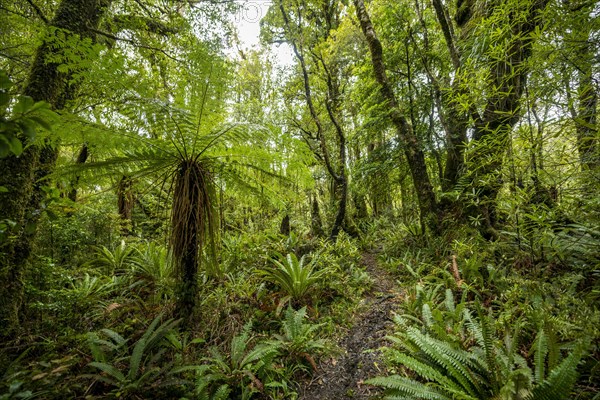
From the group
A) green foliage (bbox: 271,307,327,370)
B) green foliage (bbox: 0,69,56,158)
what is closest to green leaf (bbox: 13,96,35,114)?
green foliage (bbox: 0,69,56,158)

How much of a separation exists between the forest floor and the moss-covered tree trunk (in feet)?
9.35

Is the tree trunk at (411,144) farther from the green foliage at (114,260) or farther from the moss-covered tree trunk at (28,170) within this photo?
the green foliage at (114,260)

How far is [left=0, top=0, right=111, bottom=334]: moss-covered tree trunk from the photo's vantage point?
7.12 feet

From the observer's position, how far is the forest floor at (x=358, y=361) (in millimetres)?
2285

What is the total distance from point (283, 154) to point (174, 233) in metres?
1.44

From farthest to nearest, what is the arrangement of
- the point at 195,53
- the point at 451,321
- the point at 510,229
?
the point at 510,229, the point at 451,321, the point at 195,53

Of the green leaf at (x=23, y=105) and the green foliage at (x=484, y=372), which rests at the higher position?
the green leaf at (x=23, y=105)

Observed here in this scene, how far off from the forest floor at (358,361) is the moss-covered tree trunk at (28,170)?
2.85 metres

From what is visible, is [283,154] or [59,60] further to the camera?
[283,154]

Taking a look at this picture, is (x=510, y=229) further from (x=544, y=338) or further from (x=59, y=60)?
(x=59, y=60)

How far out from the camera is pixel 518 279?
9.16 ft

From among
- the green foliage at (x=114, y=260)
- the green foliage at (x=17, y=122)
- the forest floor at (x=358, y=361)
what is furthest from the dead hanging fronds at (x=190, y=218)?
the green foliage at (x=114, y=260)

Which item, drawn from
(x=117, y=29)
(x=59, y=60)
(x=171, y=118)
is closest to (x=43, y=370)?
(x=171, y=118)

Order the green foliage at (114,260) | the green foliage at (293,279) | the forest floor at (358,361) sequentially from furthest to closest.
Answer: the green foliage at (114,260) → the green foliage at (293,279) → the forest floor at (358,361)
